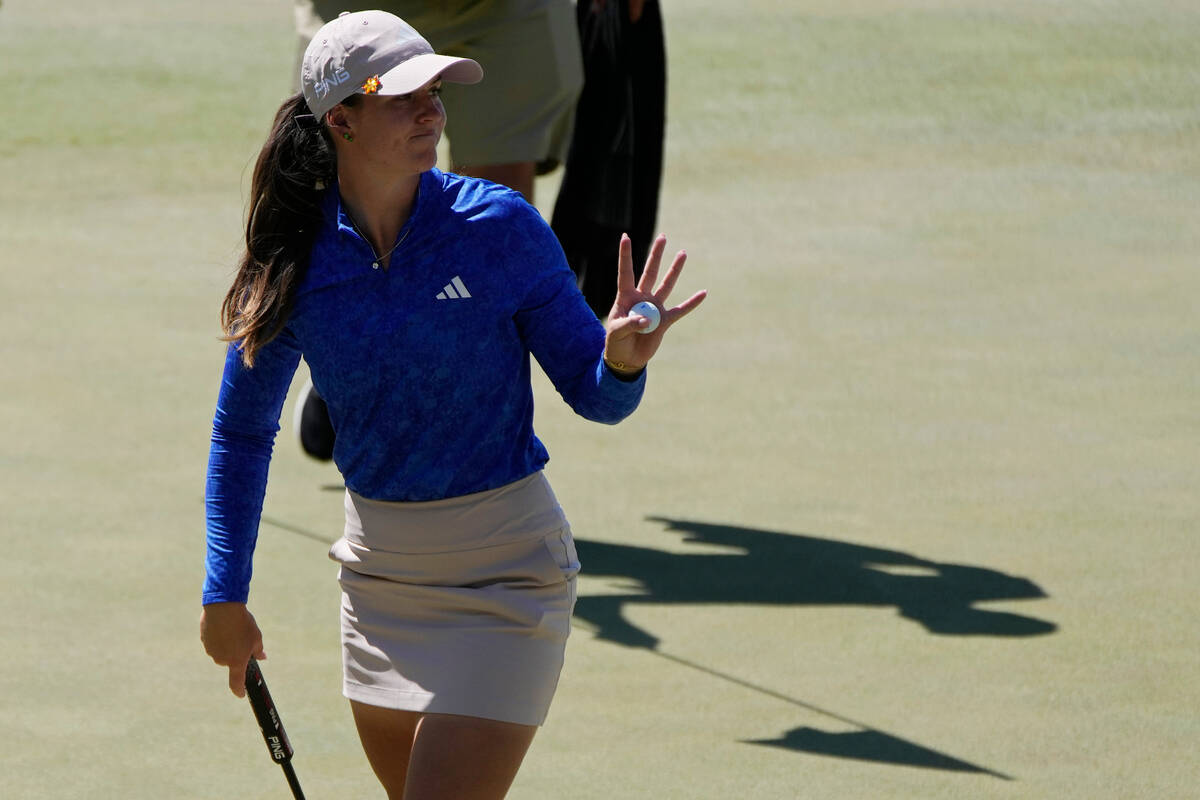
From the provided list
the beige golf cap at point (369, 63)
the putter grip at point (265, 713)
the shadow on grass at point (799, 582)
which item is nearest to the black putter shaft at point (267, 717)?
the putter grip at point (265, 713)

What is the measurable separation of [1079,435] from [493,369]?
15.2ft

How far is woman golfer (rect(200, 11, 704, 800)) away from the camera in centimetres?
355

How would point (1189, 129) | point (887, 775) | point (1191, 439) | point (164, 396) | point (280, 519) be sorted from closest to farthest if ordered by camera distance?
point (887, 775) → point (280, 519) → point (1191, 439) → point (164, 396) → point (1189, 129)

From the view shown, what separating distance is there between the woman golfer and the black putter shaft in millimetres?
147

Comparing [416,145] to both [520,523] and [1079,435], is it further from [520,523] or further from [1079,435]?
[1079,435]

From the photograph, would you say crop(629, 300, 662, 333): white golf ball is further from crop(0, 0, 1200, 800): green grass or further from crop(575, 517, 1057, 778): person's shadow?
crop(575, 517, 1057, 778): person's shadow

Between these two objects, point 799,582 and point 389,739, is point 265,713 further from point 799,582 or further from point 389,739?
point 799,582

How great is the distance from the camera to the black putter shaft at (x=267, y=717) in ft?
12.7

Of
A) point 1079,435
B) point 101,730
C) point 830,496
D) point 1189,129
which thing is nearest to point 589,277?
point 830,496

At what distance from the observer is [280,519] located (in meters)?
6.91

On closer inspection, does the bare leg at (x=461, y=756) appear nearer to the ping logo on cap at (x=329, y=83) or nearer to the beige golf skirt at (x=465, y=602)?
the beige golf skirt at (x=465, y=602)

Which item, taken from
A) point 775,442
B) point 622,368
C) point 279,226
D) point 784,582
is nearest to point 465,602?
point 622,368

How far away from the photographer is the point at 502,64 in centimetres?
692

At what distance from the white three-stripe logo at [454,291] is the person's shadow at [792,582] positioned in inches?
87.9
